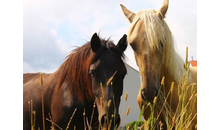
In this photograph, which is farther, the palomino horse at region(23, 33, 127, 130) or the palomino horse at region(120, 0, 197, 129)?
the palomino horse at region(23, 33, 127, 130)

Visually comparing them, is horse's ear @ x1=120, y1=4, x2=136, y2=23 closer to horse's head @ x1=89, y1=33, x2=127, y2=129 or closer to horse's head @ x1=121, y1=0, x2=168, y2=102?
horse's head @ x1=121, y1=0, x2=168, y2=102

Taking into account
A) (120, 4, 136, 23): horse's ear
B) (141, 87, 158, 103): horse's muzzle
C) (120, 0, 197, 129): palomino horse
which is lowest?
(141, 87, 158, 103): horse's muzzle

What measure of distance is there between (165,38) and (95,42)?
1222 mm

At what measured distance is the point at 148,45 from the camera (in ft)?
11.1

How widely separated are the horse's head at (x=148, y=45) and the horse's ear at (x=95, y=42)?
80 cm

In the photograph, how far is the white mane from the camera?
347 cm

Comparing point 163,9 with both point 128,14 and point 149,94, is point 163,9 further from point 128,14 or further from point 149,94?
point 149,94

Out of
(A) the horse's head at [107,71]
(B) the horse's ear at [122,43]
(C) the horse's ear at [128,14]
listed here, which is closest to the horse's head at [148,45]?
(C) the horse's ear at [128,14]

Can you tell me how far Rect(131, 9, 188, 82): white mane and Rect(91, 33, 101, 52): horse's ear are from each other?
2.68ft

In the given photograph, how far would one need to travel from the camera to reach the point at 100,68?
3.93 m

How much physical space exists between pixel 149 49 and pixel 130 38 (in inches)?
13.4

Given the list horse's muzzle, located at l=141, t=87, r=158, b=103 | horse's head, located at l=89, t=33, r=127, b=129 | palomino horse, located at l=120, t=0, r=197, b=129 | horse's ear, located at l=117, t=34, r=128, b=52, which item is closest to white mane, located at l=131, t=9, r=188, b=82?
palomino horse, located at l=120, t=0, r=197, b=129

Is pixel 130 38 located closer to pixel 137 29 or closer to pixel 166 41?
pixel 137 29
